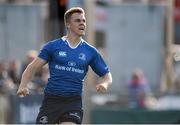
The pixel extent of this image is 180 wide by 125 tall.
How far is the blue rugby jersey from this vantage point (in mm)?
11617

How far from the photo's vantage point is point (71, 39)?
38.3 ft

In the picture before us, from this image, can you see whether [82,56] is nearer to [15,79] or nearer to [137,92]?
[15,79]

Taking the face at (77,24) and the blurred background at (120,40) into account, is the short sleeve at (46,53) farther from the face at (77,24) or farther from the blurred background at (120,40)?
the blurred background at (120,40)

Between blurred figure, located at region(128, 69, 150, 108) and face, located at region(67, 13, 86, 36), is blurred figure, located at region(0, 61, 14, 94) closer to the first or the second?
blurred figure, located at region(128, 69, 150, 108)

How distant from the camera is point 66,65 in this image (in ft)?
38.1

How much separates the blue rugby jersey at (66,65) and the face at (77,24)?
7.3 inches

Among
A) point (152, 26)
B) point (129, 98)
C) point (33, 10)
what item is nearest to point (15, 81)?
point (129, 98)

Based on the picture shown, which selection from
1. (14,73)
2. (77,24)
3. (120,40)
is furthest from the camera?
(120,40)

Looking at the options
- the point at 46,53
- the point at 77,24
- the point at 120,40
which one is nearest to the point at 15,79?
the point at 120,40

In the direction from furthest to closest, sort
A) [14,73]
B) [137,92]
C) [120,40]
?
[120,40]
[137,92]
[14,73]

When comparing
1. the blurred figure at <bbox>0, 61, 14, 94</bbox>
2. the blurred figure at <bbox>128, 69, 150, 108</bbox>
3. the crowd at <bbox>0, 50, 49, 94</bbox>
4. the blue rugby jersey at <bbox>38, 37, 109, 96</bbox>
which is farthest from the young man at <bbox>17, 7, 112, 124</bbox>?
the blurred figure at <bbox>128, 69, 150, 108</bbox>

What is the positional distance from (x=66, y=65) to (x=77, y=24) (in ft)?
1.72

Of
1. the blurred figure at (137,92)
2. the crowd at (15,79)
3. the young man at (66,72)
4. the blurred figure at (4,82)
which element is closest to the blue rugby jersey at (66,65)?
the young man at (66,72)

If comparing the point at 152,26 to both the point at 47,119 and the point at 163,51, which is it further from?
the point at 47,119
